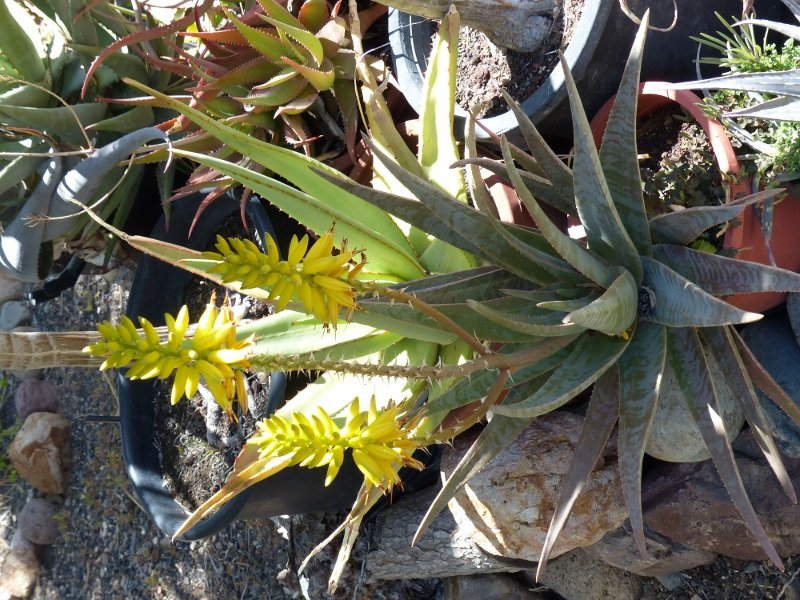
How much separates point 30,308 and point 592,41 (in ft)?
7.70

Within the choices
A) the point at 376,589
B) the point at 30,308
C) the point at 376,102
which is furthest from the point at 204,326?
the point at 30,308

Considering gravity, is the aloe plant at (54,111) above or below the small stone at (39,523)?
above

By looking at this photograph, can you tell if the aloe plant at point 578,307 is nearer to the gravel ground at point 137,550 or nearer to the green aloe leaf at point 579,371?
the green aloe leaf at point 579,371

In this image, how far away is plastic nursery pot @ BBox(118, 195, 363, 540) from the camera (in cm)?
142

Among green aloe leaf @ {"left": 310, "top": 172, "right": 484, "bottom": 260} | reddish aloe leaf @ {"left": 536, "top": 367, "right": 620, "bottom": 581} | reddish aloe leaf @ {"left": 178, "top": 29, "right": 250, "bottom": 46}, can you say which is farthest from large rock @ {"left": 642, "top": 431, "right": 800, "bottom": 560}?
reddish aloe leaf @ {"left": 178, "top": 29, "right": 250, "bottom": 46}

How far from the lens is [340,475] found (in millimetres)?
1504

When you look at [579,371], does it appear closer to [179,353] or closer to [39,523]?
[179,353]

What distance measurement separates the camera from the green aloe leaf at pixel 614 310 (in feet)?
2.63

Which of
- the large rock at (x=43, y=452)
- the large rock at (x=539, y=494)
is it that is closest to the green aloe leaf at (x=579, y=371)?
the large rock at (x=539, y=494)

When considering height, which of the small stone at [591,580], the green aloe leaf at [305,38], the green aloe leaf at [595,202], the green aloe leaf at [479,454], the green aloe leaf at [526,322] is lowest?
the small stone at [591,580]

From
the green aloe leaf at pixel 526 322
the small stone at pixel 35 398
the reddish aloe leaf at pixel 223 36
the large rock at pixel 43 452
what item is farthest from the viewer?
the small stone at pixel 35 398

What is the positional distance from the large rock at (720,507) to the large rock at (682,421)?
0.42 feet

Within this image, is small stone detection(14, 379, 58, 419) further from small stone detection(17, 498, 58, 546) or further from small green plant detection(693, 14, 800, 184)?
small green plant detection(693, 14, 800, 184)

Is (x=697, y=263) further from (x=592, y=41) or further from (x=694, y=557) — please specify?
(x=694, y=557)
